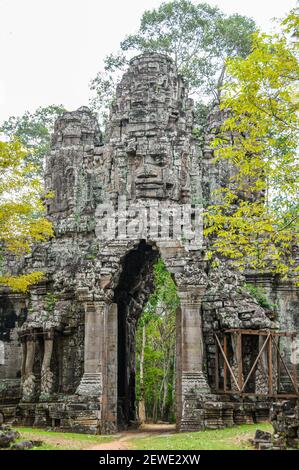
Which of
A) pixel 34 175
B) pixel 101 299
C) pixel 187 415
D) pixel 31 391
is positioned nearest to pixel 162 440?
pixel 187 415

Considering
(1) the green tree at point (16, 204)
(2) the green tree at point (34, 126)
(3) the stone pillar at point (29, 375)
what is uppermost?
(2) the green tree at point (34, 126)

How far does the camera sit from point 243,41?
28.7m

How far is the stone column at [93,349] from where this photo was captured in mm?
15430

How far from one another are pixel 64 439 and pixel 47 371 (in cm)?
385

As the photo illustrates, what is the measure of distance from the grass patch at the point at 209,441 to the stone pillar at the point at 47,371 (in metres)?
3.17

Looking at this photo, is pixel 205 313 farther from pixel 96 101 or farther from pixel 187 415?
pixel 96 101

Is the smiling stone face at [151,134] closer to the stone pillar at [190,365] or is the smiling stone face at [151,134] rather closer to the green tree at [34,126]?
the stone pillar at [190,365]

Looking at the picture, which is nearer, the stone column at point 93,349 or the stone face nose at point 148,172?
the stone column at point 93,349

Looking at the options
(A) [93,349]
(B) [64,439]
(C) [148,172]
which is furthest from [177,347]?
(C) [148,172]

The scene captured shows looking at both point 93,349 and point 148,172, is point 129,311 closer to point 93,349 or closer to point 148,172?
point 93,349

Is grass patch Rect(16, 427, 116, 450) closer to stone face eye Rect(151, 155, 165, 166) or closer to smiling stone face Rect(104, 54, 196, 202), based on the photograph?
smiling stone face Rect(104, 54, 196, 202)

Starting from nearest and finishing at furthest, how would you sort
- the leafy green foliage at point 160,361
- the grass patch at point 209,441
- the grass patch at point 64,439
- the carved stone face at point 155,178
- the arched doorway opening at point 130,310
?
the grass patch at point 209,441, the grass patch at point 64,439, the carved stone face at point 155,178, the arched doorway opening at point 130,310, the leafy green foliage at point 160,361

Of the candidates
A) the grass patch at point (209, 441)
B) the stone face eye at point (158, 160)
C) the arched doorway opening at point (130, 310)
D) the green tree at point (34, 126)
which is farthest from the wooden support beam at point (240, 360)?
the green tree at point (34, 126)

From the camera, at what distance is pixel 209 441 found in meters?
12.1
